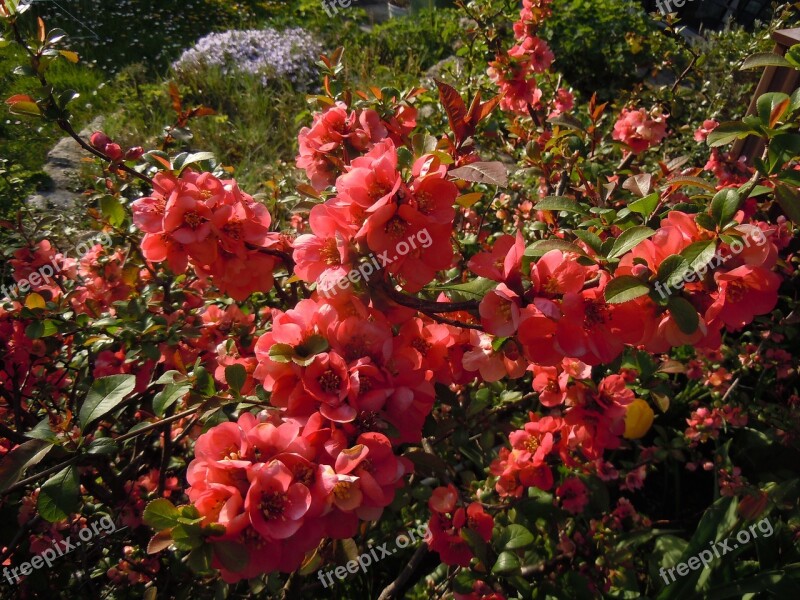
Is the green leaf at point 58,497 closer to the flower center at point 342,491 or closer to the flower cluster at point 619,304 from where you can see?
the flower center at point 342,491

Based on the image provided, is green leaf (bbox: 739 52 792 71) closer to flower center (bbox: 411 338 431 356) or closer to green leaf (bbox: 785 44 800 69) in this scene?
green leaf (bbox: 785 44 800 69)

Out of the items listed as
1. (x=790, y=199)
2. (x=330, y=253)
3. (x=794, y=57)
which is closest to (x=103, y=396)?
(x=330, y=253)

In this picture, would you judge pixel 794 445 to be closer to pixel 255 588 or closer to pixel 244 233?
pixel 255 588

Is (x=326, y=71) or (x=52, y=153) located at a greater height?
(x=326, y=71)

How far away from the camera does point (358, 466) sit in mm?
719

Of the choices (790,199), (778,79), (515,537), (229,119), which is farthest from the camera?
(229,119)

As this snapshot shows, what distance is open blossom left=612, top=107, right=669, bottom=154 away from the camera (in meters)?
1.63

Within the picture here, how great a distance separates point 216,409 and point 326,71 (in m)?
0.88

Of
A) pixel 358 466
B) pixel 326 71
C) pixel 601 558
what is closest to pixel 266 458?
pixel 358 466

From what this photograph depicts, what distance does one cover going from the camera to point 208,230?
0.90 m

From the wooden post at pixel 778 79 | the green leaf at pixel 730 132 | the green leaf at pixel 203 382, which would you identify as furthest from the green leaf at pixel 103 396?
the wooden post at pixel 778 79

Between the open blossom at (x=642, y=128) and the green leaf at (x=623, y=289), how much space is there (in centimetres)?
106

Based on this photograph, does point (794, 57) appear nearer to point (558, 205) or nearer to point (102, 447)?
point (558, 205)

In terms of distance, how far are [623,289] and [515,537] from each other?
31.5 inches
